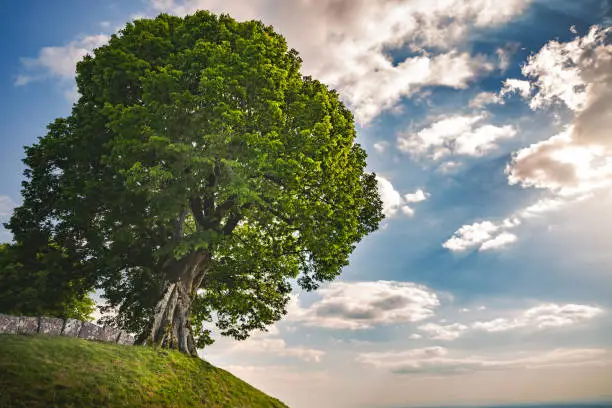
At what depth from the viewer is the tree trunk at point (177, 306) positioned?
23422 millimetres

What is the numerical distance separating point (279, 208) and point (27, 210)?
16146 mm

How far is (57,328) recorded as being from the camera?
66.6 feet

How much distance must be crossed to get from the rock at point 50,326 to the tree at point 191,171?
4.20m

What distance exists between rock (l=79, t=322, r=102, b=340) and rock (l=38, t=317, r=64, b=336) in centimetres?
122

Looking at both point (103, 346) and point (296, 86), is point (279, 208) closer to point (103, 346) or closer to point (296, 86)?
point (296, 86)

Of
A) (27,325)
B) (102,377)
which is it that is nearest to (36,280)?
(27,325)

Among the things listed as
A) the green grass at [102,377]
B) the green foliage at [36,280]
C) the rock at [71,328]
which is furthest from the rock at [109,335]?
the green foliage at [36,280]

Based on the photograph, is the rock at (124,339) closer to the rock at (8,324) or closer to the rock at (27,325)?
the rock at (27,325)

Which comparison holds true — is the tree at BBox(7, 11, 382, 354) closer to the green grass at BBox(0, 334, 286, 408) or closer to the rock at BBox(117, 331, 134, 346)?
the rock at BBox(117, 331, 134, 346)

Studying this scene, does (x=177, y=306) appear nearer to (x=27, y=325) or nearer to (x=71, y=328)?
(x=71, y=328)

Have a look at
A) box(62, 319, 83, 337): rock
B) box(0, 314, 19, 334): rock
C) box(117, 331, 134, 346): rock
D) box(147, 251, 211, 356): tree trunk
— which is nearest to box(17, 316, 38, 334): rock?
box(0, 314, 19, 334): rock

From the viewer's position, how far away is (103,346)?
1967cm

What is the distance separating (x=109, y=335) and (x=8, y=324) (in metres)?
5.27

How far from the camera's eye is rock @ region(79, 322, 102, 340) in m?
21.5
